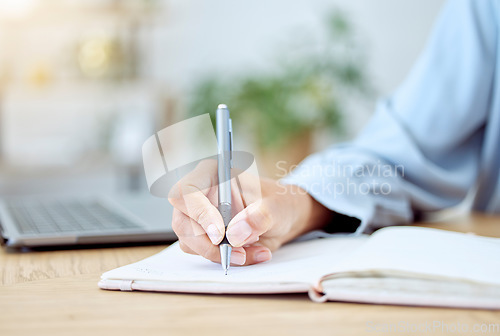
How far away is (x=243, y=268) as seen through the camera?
1.63ft

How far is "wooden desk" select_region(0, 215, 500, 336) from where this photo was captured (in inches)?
14.2

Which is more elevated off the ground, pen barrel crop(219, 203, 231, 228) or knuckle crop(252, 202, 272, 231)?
pen barrel crop(219, 203, 231, 228)

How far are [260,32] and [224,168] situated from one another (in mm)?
2416

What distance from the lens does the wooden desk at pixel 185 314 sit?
360 mm

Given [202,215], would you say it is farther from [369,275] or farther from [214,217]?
[369,275]

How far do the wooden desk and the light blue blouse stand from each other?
16.0 inches

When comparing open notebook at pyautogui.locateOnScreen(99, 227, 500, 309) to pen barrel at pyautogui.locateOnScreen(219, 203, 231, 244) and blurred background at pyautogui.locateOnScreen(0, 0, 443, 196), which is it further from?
blurred background at pyautogui.locateOnScreen(0, 0, 443, 196)

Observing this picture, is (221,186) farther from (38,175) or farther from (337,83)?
(38,175)

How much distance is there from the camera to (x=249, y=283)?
435 mm

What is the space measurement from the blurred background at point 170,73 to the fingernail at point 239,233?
1.75 meters

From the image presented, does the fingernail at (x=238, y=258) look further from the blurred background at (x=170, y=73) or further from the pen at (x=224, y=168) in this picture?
the blurred background at (x=170, y=73)

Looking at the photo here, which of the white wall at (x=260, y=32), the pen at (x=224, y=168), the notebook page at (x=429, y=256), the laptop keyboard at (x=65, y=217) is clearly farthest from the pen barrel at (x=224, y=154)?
the white wall at (x=260, y=32)

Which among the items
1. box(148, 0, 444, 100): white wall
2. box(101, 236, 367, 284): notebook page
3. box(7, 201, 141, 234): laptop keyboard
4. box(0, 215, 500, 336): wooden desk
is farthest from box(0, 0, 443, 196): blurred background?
box(0, 215, 500, 336): wooden desk

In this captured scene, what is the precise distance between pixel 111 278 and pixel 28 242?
21 cm
